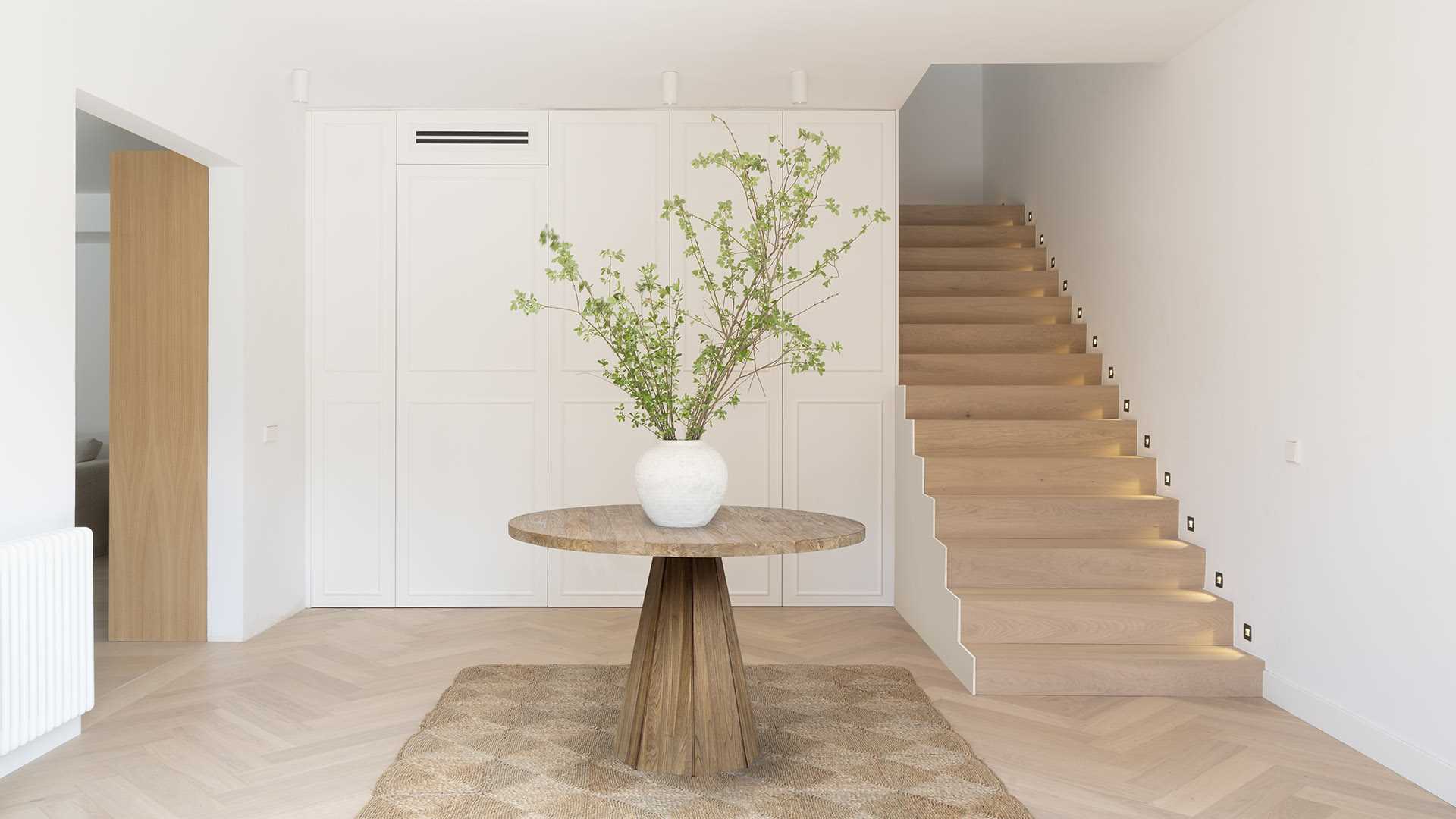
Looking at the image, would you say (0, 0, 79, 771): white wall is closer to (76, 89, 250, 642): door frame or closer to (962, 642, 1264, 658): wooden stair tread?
(76, 89, 250, 642): door frame

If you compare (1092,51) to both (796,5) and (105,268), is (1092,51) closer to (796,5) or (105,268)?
(796,5)

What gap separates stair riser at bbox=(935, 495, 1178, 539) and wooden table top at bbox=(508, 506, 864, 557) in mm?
1506

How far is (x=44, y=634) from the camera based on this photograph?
2.74 metres

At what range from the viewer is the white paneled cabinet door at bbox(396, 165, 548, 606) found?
497 cm

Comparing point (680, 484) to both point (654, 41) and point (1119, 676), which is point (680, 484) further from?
point (654, 41)

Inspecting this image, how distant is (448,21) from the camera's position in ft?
12.8

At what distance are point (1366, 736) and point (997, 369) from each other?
2.62 m

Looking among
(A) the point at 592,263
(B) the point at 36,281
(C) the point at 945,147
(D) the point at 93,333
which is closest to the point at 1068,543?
(A) the point at 592,263

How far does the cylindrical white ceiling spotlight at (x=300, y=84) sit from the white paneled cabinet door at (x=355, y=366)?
481 mm

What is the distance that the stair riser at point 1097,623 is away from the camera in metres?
3.72

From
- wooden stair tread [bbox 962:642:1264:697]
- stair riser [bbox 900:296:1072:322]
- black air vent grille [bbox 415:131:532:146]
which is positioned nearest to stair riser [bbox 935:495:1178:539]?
wooden stair tread [bbox 962:642:1264:697]

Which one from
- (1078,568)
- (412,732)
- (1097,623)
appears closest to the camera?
(412,732)

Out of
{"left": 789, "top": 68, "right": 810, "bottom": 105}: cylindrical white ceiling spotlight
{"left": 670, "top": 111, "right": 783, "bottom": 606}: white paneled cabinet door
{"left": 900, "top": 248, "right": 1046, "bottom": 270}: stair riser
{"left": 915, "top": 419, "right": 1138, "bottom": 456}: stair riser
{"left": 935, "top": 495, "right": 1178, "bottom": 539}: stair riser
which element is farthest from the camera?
{"left": 900, "top": 248, "right": 1046, "bottom": 270}: stair riser

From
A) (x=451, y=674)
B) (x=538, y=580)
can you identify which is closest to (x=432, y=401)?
(x=538, y=580)
